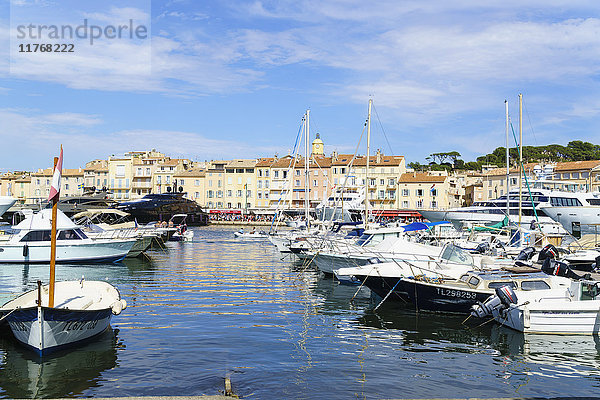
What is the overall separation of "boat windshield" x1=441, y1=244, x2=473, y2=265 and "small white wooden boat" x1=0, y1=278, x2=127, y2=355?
13.7m

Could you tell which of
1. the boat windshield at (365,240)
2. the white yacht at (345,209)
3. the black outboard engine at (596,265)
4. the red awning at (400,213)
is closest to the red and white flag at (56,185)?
the boat windshield at (365,240)

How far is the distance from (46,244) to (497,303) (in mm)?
25972

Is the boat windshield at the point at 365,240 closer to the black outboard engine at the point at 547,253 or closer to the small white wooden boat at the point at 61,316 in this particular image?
the black outboard engine at the point at 547,253

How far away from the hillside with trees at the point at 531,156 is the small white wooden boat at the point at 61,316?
128 metres

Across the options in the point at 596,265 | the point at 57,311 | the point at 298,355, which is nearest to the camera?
the point at 57,311

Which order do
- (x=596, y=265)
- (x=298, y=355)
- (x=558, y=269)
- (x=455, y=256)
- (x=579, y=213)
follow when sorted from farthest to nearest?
(x=579, y=213), (x=455, y=256), (x=596, y=265), (x=558, y=269), (x=298, y=355)

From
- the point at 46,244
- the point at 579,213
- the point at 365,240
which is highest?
the point at 579,213

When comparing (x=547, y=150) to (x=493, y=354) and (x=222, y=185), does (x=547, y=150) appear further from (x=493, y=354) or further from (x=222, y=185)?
(x=493, y=354)

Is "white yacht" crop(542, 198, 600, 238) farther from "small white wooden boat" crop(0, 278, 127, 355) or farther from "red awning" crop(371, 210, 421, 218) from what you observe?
"small white wooden boat" crop(0, 278, 127, 355)

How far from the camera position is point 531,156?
145 meters

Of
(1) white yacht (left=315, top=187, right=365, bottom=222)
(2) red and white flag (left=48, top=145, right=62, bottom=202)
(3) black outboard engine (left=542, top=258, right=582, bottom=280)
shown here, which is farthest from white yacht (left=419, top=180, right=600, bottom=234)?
(2) red and white flag (left=48, top=145, right=62, bottom=202)

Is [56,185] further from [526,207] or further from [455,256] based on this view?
[526,207]

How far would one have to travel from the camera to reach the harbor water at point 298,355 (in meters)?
12.1

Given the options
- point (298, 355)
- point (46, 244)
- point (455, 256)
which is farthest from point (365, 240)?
point (46, 244)
